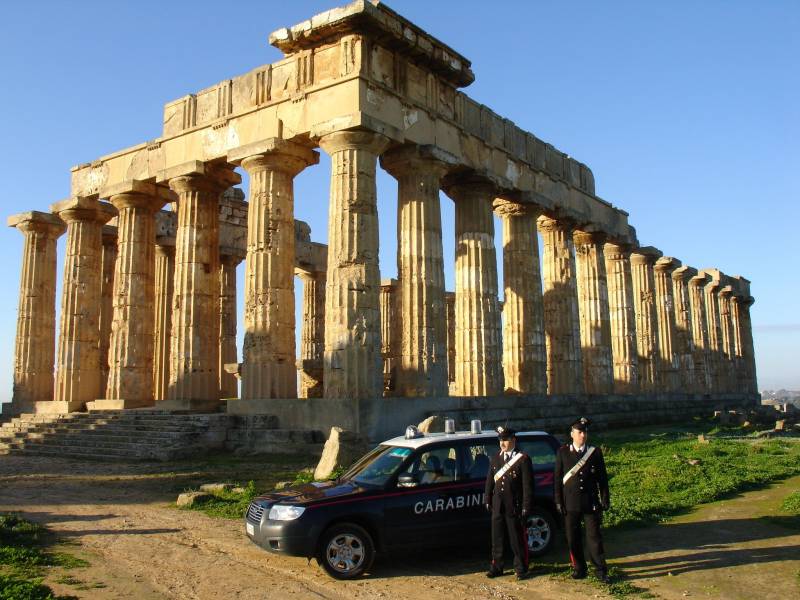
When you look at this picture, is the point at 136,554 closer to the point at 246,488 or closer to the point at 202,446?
the point at 246,488

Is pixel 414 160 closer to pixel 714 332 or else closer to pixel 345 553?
pixel 345 553

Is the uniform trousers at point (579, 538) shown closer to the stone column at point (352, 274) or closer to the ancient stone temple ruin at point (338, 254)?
the ancient stone temple ruin at point (338, 254)

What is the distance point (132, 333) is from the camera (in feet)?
83.3

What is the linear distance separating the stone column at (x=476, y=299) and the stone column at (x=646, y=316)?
14277 mm

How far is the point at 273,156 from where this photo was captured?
21.9m

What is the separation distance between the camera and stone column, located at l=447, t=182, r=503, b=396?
80.0 ft

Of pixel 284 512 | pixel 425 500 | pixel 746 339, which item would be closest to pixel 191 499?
pixel 284 512

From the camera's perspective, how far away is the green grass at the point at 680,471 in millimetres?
11445

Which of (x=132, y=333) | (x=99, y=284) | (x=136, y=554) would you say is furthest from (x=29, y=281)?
(x=136, y=554)

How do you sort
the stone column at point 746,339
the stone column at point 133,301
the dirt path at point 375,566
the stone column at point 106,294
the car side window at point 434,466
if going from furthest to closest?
the stone column at point 746,339, the stone column at point 106,294, the stone column at point 133,301, the car side window at point 434,466, the dirt path at point 375,566

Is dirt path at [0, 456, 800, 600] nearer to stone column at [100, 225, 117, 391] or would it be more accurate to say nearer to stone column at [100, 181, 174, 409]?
stone column at [100, 181, 174, 409]

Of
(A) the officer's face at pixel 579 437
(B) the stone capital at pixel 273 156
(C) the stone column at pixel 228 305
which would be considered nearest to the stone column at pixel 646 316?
(C) the stone column at pixel 228 305

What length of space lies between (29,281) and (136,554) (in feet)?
77.5

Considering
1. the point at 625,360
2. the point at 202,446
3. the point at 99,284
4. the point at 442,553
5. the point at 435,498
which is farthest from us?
the point at 625,360
